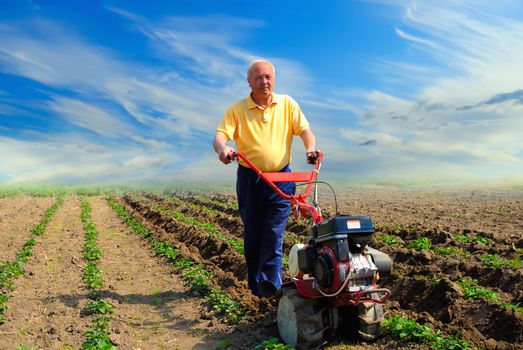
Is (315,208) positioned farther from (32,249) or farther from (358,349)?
(32,249)

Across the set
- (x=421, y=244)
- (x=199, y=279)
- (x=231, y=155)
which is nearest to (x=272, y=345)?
(x=231, y=155)

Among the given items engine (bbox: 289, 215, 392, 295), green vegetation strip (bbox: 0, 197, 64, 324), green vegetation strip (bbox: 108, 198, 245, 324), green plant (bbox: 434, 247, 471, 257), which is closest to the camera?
engine (bbox: 289, 215, 392, 295)

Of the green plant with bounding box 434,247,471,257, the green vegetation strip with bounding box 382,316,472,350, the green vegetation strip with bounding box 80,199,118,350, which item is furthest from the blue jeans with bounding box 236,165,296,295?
the green plant with bounding box 434,247,471,257

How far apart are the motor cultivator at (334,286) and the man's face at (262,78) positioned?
4.64ft

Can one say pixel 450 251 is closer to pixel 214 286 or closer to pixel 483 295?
pixel 483 295

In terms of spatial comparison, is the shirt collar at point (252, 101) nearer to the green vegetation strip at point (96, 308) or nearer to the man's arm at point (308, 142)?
the man's arm at point (308, 142)

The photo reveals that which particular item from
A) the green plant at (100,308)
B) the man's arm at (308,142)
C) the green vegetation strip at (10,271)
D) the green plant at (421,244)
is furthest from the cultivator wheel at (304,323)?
the green plant at (421,244)

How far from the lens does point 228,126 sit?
6129 mm

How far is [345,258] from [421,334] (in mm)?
1142

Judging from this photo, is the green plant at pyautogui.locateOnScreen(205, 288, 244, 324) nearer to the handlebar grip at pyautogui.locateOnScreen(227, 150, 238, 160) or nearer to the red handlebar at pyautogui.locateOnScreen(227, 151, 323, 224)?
the red handlebar at pyautogui.locateOnScreen(227, 151, 323, 224)

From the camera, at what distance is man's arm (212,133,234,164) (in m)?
5.55

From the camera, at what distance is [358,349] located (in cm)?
492

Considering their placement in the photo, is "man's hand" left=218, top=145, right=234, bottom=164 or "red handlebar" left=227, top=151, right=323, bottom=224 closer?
"red handlebar" left=227, top=151, right=323, bottom=224

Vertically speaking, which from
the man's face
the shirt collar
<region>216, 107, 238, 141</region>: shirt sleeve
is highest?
the man's face
